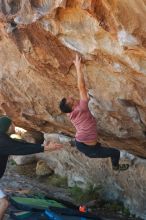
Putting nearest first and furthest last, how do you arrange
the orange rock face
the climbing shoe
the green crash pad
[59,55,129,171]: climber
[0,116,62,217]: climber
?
the orange rock face < [0,116,62,217]: climber < [59,55,129,171]: climber < the green crash pad < the climbing shoe

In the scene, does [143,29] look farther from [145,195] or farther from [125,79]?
Answer: [145,195]

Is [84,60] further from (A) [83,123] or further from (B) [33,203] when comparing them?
(B) [33,203]

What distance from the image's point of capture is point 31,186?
40.7 ft

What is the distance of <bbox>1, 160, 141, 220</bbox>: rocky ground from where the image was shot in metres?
10.7

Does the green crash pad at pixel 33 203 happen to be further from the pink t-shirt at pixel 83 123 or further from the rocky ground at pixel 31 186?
the pink t-shirt at pixel 83 123

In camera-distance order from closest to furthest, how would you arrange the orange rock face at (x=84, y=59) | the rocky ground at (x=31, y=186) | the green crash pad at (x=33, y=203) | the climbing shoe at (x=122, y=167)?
the orange rock face at (x=84, y=59) < the green crash pad at (x=33, y=203) < the climbing shoe at (x=122, y=167) < the rocky ground at (x=31, y=186)

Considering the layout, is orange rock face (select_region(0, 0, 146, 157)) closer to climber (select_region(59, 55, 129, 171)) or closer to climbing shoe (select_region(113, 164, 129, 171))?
climbing shoe (select_region(113, 164, 129, 171))

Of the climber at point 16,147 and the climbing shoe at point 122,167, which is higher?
the climber at point 16,147

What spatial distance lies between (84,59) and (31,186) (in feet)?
17.0

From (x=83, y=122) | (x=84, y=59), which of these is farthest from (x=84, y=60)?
(x=83, y=122)

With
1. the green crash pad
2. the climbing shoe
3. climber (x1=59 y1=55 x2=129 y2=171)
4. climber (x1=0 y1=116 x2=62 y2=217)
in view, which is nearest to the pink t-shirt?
climber (x1=59 y1=55 x2=129 y2=171)

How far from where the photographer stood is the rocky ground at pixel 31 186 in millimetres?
10719

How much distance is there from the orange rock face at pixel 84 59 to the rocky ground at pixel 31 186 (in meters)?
1.43

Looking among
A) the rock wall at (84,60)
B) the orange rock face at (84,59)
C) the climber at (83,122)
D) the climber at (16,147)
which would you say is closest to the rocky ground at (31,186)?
the rock wall at (84,60)
